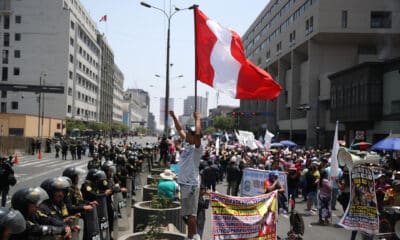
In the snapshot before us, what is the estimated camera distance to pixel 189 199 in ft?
21.8

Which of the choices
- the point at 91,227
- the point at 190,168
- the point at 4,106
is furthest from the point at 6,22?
the point at 190,168

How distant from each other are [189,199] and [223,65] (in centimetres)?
266

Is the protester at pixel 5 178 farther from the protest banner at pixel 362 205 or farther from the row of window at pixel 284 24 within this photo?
the row of window at pixel 284 24

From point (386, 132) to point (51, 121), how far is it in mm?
44776

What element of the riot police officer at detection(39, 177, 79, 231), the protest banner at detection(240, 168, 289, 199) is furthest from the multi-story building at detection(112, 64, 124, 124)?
the riot police officer at detection(39, 177, 79, 231)

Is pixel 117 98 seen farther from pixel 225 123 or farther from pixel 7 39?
pixel 7 39

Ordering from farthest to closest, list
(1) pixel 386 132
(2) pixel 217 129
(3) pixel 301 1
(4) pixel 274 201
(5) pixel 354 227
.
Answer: (2) pixel 217 129
(3) pixel 301 1
(1) pixel 386 132
(5) pixel 354 227
(4) pixel 274 201

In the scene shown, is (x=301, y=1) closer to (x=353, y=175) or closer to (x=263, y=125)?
(x=263, y=125)

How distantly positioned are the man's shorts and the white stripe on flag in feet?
7.25

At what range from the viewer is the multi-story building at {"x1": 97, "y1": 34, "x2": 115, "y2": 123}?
364 ft

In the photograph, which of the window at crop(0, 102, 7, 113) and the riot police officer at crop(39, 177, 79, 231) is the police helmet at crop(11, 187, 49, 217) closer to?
the riot police officer at crop(39, 177, 79, 231)

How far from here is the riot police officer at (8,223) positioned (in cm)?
356

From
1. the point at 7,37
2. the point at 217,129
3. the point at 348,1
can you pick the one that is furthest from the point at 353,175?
the point at 217,129

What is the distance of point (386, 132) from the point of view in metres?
38.7
